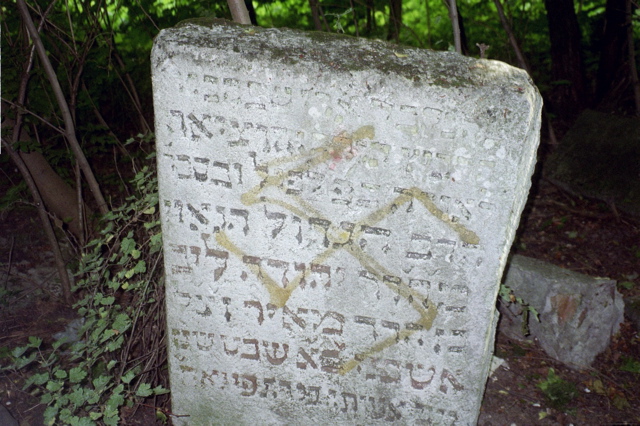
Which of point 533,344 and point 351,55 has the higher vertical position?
point 351,55

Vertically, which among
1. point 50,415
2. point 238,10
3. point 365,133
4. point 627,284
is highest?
point 238,10

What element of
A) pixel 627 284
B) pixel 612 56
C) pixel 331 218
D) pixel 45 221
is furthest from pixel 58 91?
pixel 612 56

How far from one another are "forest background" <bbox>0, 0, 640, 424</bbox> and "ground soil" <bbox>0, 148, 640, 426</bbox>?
4.9 inches

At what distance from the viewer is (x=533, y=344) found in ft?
10.3

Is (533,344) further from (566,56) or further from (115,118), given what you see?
(115,118)

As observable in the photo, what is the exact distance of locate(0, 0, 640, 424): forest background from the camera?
253 cm

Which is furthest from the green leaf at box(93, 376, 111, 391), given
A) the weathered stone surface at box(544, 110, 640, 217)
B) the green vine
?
the weathered stone surface at box(544, 110, 640, 217)

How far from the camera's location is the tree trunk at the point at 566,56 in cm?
498

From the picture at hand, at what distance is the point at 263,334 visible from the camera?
2.18 meters

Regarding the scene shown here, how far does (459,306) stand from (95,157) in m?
4.00

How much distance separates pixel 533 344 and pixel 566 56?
311cm

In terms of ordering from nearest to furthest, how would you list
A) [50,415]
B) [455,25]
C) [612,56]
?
[50,415] < [455,25] < [612,56]

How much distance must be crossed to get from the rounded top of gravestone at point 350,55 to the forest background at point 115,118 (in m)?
0.37

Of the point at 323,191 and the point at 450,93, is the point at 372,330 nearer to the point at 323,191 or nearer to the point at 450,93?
the point at 323,191
